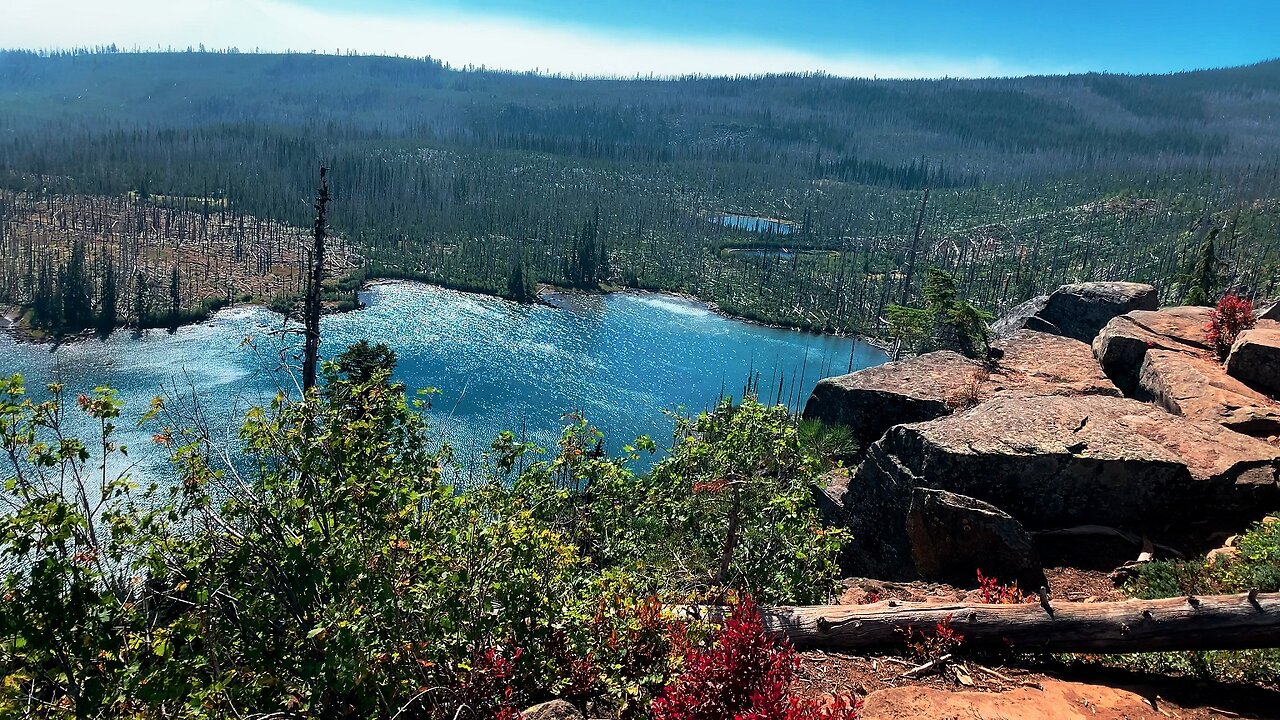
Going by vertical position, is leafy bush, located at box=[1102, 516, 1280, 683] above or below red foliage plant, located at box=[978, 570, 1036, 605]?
above

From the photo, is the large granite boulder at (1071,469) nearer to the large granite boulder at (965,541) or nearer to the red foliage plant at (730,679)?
the large granite boulder at (965,541)

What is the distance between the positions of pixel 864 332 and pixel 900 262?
65140 mm

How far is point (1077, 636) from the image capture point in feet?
35.9

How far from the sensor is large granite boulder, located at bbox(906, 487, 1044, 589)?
14.7 meters

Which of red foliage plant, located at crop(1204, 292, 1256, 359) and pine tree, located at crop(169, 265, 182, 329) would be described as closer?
red foliage plant, located at crop(1204, 292, 1256, 359)

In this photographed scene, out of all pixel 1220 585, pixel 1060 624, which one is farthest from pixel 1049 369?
pixel 1060 624

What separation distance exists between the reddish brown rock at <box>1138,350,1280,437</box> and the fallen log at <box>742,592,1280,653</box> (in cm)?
908

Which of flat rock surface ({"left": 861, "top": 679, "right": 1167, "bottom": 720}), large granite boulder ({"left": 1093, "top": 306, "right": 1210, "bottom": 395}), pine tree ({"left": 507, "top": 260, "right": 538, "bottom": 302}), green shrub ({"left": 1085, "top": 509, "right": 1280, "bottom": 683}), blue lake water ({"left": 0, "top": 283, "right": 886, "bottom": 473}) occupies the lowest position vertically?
blue lake water ({"left": 0, "top": 283, "right": 886, "bottom": 473})

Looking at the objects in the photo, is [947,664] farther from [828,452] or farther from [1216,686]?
[828,452]

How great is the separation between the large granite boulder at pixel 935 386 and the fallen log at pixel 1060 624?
34.0 ft

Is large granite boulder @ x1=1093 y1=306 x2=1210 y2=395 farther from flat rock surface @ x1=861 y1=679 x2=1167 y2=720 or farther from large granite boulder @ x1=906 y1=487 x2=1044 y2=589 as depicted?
flat rock surface @ x1=861 y1=679 x2=1167 y2=720

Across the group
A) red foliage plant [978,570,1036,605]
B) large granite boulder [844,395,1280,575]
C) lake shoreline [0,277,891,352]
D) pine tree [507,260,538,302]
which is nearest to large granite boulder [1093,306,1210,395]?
large granite boulder [844,395,1280,575]

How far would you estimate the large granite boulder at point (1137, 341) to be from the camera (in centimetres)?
2280

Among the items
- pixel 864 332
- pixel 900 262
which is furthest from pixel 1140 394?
pixel 900 262
